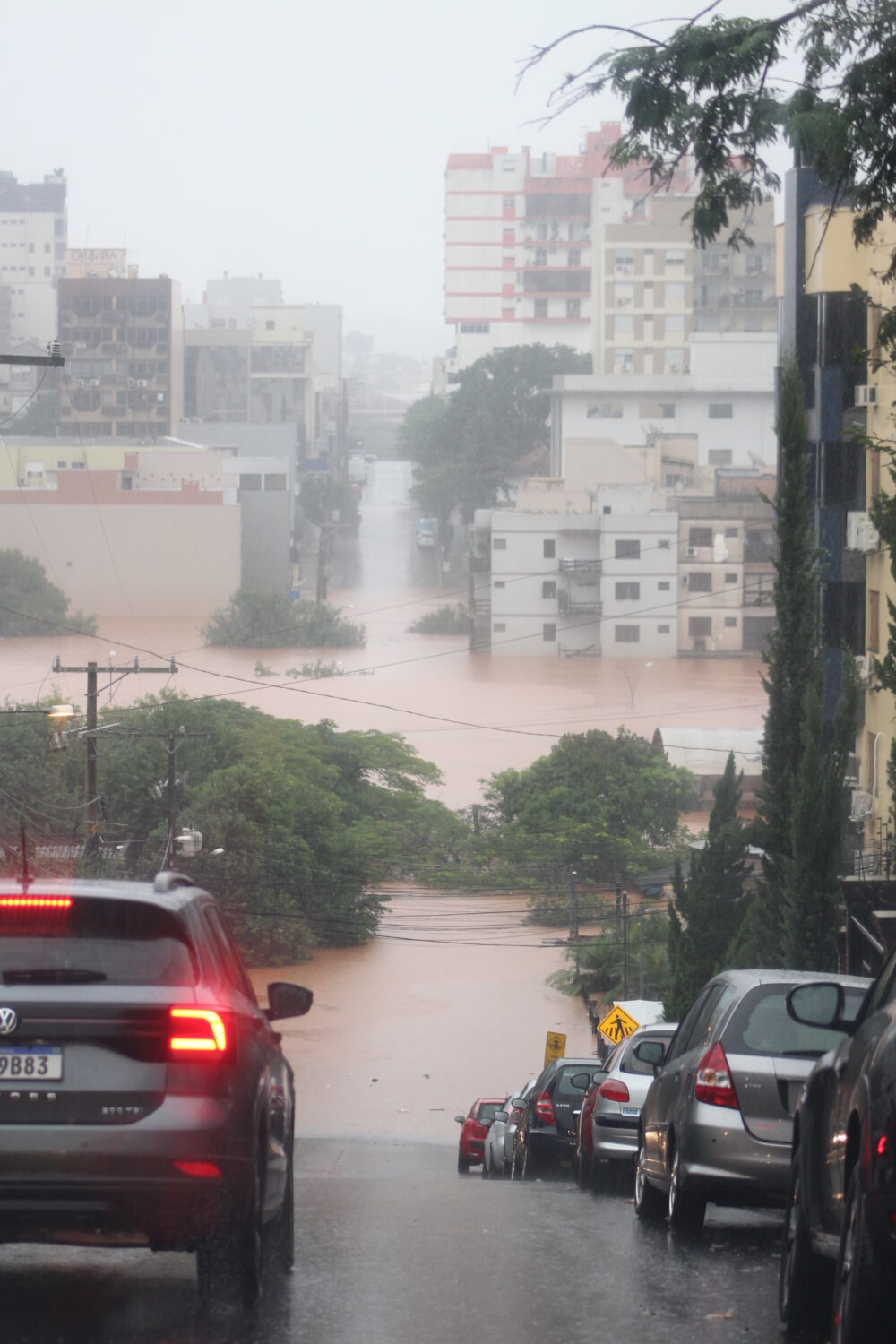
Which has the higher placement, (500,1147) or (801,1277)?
(801,1277)

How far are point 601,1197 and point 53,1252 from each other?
4954 mm

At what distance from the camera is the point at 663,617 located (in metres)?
79.5

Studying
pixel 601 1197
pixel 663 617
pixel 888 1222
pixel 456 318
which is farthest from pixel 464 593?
pixel 888 1222

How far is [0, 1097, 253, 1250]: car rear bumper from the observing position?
14.7 ft

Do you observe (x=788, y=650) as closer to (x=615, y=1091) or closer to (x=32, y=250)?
(x=615, y=1091)

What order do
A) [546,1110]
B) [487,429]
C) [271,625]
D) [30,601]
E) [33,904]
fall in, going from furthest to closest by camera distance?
[487,429] < [30,601] < [271,625] < [546,1110] < [33,904]

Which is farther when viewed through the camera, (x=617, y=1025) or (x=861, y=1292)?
(x=617, y=1025)

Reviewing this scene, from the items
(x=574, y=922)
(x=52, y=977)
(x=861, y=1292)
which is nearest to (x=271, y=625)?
(x=574, y=922)

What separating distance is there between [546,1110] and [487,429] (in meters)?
96.5

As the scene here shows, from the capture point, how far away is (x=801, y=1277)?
16.1 ft

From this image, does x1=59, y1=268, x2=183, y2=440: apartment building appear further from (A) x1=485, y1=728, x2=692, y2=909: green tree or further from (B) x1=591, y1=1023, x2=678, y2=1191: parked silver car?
(B) x1=591, y1=1023, x2=678, y2=1191: parked silver car

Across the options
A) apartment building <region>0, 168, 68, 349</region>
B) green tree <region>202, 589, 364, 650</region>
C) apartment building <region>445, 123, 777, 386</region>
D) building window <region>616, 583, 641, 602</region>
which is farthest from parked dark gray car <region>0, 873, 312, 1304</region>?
apartment building <region>0, 168, 68, 349</region>

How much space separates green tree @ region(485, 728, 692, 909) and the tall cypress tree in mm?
21596

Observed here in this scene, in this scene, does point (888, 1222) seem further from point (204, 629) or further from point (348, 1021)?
point (204, 629)
